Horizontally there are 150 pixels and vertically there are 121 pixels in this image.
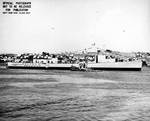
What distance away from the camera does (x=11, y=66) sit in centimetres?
6266

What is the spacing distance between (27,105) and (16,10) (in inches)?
257

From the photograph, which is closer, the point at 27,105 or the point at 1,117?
the point at 1,117

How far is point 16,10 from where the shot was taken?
1574 cm

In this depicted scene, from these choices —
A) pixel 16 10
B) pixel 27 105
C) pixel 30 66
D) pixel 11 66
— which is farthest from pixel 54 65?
pixel 27 105

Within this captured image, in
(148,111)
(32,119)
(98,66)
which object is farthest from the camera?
(98,66)

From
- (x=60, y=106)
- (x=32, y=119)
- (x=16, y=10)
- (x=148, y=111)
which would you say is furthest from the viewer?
(x=16, y=10)

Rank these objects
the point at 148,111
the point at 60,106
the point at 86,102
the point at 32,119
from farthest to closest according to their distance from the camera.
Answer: the point at 86,102, the point at 60,106, the point at 148,111, the point at 32,119

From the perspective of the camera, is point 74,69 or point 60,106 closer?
point 60,106

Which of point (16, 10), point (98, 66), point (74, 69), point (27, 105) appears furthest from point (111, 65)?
point (27, 105)

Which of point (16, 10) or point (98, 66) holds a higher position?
point (16, 10)

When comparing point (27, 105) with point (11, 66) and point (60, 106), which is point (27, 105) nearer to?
point (60, 106)

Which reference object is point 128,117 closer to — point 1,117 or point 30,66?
point 1,117

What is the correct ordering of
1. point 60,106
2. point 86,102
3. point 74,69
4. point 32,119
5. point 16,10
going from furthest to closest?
1. point 74,69
2. point 16,10
3. point 86,102
4. point 60,106
5. point 32,119

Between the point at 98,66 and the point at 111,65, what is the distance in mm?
3300
